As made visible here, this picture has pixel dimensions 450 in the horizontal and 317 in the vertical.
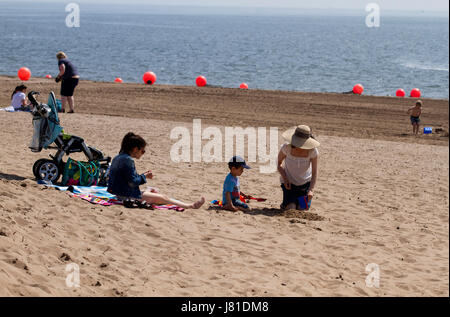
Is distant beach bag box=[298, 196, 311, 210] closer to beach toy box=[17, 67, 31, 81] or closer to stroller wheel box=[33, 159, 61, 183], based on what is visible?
stroller wheel box=[33, 159, 61, 183]

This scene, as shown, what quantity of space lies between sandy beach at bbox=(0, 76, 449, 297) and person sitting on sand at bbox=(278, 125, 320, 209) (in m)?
0.32

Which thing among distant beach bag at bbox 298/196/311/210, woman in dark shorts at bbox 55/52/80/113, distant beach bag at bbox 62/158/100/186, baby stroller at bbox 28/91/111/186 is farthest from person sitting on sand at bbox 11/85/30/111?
distant beach bag at bbox 298/196/311/210

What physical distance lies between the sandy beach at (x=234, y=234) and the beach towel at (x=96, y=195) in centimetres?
18

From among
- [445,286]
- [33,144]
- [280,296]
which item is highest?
[33,144]

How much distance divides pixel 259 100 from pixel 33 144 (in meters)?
14.3

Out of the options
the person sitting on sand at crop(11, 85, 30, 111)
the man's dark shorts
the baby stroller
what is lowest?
the baby stroller

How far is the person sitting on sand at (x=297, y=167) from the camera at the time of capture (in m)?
8.31

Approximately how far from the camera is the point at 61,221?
23.1 feet

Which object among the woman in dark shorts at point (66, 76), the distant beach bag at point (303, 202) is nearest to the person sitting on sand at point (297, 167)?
the distant beach bag at point (303, 202)

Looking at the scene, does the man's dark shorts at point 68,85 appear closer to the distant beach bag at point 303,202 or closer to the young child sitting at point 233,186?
the young child sitting at point 233,186

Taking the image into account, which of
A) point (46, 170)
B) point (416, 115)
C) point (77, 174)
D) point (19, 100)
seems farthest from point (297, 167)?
point (19, 100)

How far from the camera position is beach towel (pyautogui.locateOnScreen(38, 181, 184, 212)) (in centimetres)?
807
